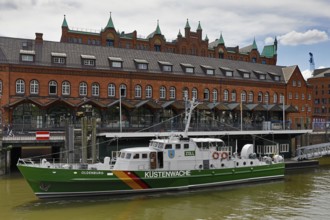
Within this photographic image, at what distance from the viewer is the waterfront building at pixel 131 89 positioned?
45250 mm

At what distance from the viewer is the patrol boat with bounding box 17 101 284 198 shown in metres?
26.0

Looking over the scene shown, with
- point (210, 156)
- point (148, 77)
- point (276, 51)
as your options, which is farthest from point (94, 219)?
point (276, 51)

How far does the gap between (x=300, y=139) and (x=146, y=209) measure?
37.9 meters

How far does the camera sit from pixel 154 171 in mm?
28516

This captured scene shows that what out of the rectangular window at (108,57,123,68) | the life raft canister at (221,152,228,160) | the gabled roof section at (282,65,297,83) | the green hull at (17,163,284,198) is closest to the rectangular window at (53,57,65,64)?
the rectangular window at (108,57,123,68)

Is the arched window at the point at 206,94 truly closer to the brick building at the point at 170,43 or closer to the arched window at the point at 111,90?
the arched window at the point at 111,90

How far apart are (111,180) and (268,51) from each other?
270 feet

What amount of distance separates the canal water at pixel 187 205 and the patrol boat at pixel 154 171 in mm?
749

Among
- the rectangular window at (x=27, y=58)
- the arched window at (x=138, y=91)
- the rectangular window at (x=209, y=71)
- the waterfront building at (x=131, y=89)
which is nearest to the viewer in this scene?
the waterfront building at (x=131, y=89)

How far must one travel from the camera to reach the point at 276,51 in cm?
10044

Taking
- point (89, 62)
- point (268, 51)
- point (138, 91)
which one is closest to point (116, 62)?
point (89, 62)

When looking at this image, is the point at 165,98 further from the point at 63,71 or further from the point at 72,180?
the point at 72,180

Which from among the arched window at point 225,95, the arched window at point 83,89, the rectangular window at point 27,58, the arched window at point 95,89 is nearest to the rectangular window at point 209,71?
the arched window at point 225,95

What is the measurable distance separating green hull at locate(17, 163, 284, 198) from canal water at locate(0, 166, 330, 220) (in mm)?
631
